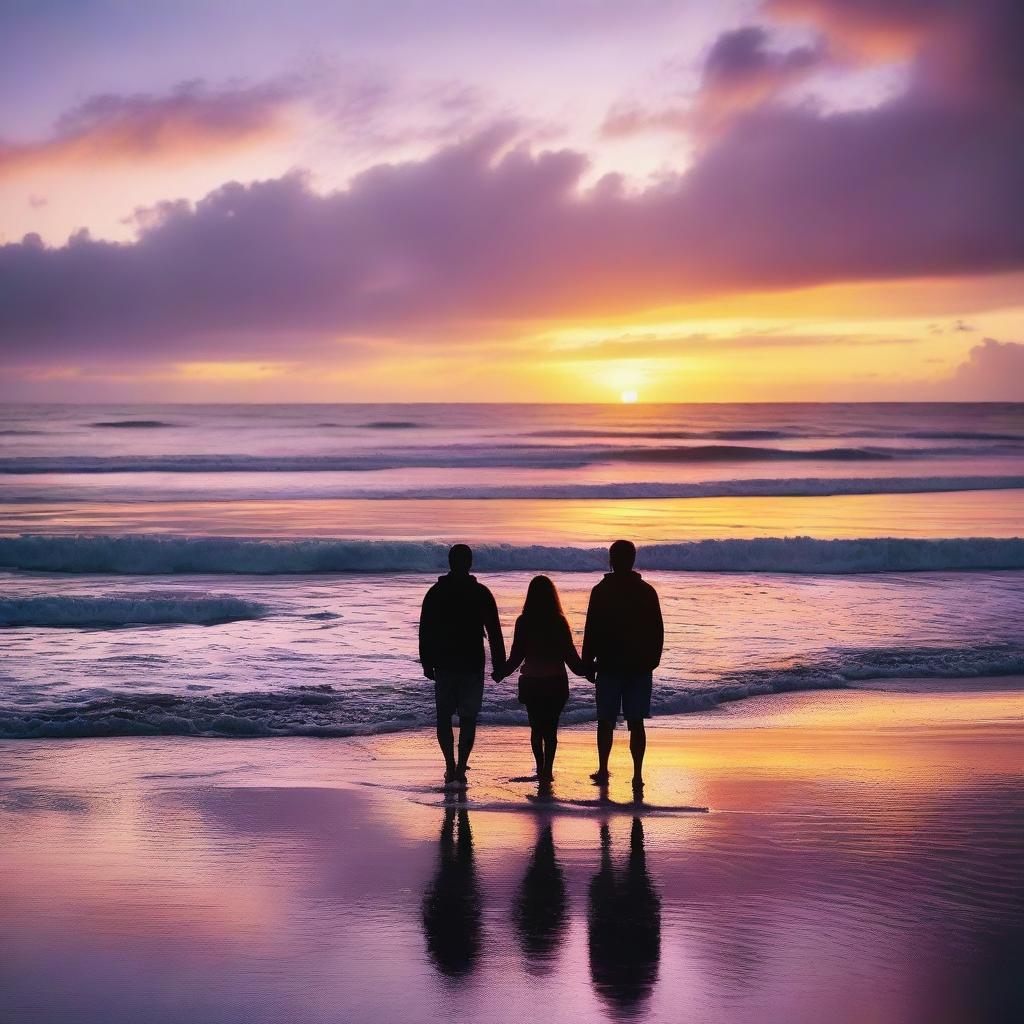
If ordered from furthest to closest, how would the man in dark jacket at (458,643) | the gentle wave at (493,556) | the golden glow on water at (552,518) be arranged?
the golden glow on water at (552,518) → the gentle wave at (493,556) → the man in dark jacket at (458,643)

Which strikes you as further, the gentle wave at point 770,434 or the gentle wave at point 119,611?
the gentle wave at point 770,434

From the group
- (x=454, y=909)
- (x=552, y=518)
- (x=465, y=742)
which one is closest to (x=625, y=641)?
(x=465, y=742)

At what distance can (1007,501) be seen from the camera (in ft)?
124

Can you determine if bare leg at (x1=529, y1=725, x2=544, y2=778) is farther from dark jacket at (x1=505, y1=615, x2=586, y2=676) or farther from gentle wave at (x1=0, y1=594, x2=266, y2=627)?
gentle wave at (x1=0, y1=594, x2=266, y2=627)

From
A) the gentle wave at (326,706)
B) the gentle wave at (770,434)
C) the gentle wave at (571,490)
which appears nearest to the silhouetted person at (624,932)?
the gentle wave at (326,706)

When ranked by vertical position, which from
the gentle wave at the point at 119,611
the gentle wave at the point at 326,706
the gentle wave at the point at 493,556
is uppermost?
the gentle wave at the point at 493,556

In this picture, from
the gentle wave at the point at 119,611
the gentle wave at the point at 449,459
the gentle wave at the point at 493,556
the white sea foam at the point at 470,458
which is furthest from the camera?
the white sea foam at the point at 470,458

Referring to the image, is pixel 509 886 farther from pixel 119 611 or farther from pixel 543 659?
pixel 119 611

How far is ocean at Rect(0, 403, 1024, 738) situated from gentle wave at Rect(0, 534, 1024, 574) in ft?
0.20

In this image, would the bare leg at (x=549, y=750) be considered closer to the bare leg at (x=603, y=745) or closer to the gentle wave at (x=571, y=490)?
the bare leg at (x=603, y=745)

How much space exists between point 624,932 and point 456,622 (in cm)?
300

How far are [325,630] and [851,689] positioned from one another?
686 cm

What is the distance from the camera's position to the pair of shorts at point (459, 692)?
330 inches

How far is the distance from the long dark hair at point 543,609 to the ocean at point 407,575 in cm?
275
